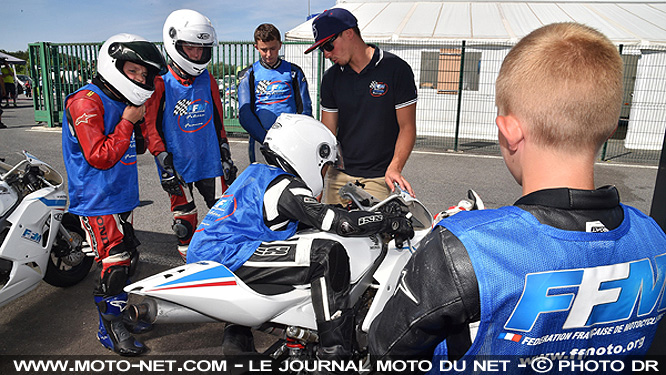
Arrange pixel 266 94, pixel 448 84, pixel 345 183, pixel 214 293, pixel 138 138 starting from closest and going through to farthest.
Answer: pixel 214 293, pixel 138 138, pixel 345 183, pixel 266 94, pixel 448 84

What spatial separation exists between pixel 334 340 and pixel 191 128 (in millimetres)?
2532

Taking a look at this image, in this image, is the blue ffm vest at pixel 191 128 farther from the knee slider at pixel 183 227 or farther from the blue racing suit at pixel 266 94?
the blue racing suit at pixel 266 94

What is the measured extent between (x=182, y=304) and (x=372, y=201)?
1313 millimetres

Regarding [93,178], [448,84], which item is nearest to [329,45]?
[93,178]

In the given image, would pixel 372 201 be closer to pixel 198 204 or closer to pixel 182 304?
pixel 182 304

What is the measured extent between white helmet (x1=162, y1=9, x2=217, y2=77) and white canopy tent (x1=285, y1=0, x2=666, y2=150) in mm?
8757

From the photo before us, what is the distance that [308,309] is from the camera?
Result: 2338mm

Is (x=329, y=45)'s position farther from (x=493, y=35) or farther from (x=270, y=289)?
(x=493, y=35)

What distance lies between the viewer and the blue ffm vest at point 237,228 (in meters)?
2.32

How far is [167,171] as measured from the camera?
3779mm

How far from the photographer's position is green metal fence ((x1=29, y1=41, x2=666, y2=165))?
35.8 ft

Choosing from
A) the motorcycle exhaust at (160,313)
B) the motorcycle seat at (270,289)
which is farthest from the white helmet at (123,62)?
the motorcycle seat at (270,289)

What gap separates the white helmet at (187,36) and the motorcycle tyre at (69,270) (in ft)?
5.50

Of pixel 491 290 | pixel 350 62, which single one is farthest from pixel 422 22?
pixel 491 290
